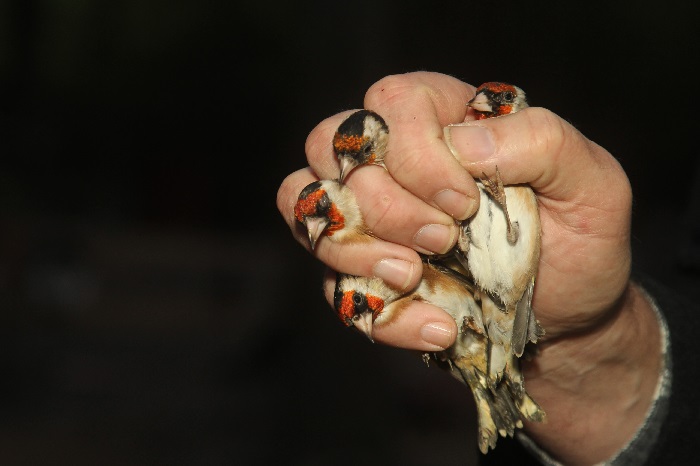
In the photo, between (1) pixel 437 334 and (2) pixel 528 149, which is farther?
(1) pixel 437 334

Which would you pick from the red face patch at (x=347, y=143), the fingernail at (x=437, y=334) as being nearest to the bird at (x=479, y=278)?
the red face patch at (x=347, y=143)

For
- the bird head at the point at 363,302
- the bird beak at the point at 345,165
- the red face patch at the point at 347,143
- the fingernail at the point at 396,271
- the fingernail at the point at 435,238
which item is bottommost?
the bird head at the point at 363,302

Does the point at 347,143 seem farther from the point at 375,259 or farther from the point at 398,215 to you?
the point at 375,259

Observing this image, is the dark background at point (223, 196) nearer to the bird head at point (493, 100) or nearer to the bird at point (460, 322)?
the bird head at point (493, 100)

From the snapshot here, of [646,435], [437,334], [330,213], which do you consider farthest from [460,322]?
[646,435]

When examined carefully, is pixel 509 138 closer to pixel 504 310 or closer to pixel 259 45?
pixel 504 310

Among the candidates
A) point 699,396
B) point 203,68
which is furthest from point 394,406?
point 699,396
